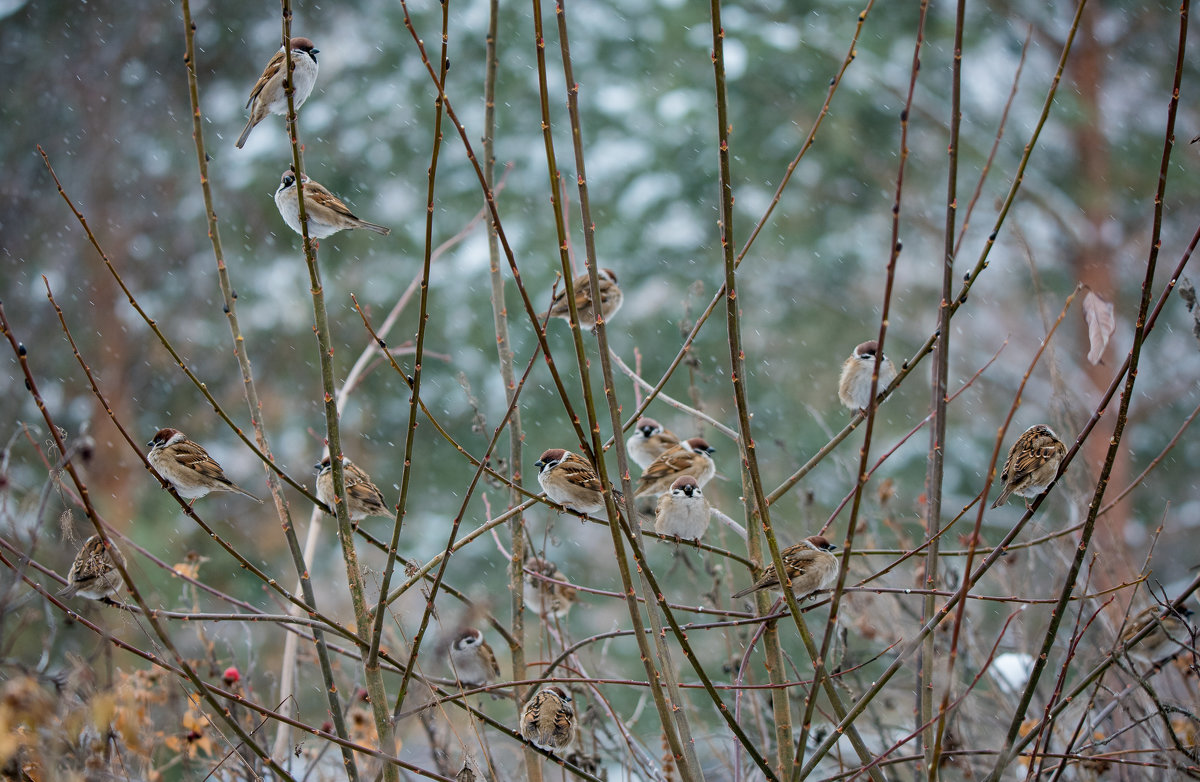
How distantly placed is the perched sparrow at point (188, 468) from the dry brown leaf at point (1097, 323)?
2.68 meters

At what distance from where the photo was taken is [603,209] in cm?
1022

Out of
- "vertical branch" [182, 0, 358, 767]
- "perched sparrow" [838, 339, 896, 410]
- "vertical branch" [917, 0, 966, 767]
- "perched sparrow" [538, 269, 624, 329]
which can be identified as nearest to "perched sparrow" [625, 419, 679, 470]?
"perched sparrow" [538, 269, 624, 329]

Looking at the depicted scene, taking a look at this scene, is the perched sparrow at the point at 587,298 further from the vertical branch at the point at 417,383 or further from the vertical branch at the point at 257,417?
the vertical branch at the point at 417,383

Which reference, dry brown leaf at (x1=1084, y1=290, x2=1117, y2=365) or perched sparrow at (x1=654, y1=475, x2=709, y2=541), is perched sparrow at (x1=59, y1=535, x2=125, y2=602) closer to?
perched sparrow at (x1=654, y1=475, x2=709, y2=541)

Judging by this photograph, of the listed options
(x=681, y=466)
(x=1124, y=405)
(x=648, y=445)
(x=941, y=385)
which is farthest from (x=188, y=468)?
(x=1124, y=405)

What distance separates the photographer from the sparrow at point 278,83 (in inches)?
116

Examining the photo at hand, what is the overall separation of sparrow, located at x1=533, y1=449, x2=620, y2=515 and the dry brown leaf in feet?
6.25

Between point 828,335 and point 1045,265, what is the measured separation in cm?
205

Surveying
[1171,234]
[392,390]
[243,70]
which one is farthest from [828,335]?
[243,70]

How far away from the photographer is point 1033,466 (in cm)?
311

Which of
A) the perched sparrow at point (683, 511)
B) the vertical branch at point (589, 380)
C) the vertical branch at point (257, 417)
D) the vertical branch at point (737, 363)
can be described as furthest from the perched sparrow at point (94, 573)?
the vertical branch at point (737, 363)

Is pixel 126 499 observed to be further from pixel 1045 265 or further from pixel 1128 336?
pixel 1128 336

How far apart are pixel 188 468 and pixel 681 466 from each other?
6.54 feet

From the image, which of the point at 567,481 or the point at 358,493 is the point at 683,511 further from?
the point at 358,493
